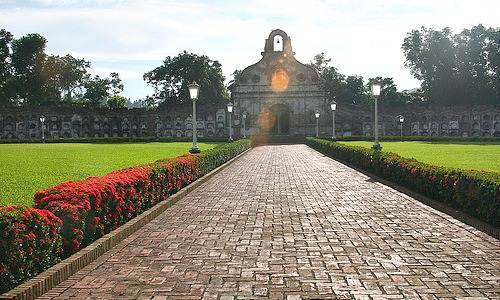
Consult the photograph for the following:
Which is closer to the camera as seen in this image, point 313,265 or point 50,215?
point 50,215

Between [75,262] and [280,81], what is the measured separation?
5394 centimetres

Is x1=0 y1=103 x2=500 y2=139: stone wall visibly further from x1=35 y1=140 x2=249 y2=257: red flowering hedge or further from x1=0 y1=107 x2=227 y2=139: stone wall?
x1=35 y1=140 x2=249 y2=257: red flowering hedge

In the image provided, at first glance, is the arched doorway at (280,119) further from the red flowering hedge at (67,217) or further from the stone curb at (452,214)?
the red flowering hedge at (67,217)

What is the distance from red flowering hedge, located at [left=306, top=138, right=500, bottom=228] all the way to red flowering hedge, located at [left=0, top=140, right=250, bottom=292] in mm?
5657

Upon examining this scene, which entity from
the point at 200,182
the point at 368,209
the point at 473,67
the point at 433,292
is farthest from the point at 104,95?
the point at 433,292

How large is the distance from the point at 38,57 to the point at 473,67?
5577cm

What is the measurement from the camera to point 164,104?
239ft

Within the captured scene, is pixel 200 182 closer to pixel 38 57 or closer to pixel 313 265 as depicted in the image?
pixel 313 265

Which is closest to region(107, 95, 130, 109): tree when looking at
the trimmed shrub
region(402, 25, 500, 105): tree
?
region(402, 25, 500, 105): tree

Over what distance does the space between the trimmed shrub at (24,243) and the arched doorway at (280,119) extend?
2138 inches

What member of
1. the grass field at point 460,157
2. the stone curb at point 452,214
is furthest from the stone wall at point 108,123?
the stone curb at point 452,214

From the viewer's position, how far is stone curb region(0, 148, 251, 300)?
499 centimetres

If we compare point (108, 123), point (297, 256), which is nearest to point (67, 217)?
point (297, 256)

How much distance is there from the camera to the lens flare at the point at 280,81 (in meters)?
58.8
